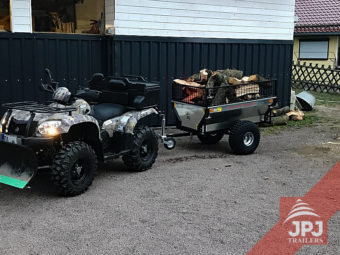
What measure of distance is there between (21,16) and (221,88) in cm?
425

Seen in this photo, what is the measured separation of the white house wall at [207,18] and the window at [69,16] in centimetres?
75

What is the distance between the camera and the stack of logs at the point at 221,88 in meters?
7.96

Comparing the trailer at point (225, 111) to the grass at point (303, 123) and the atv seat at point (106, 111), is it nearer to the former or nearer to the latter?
the atv seat at point (106, 111)

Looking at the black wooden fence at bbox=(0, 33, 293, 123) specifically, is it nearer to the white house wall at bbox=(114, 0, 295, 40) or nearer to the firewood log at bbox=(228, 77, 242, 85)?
the white house wall at bbox=(114, 0, 295, 40)

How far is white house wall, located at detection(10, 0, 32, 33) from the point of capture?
28.2ft

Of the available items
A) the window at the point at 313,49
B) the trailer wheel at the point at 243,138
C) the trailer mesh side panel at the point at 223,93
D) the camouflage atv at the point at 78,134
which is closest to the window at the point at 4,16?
the camouflage atv at the point at 78,134

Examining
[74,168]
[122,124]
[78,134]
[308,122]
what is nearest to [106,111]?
[122,124]

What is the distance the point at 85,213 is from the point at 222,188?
2012 mm

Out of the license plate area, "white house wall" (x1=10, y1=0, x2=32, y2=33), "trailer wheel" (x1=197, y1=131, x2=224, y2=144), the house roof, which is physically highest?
the house roof

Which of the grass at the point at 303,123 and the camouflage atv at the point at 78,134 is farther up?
the camouflage atv at the point at 78,134

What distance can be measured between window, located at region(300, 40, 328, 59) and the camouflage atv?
57.7 feet

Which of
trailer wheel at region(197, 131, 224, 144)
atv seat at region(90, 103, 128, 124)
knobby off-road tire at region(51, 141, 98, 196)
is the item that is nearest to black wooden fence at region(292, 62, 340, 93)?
trailer wheel at region(197, 131, 224, 144)

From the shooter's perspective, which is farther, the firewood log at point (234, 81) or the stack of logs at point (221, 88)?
the firewood log at point (234, 81)

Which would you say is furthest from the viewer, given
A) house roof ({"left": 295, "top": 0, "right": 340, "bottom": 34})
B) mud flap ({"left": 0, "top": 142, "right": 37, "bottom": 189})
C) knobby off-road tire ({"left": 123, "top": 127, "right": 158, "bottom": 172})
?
house roof ({"left": 295, "top": 0, "right": 340, "bottom": 34})
